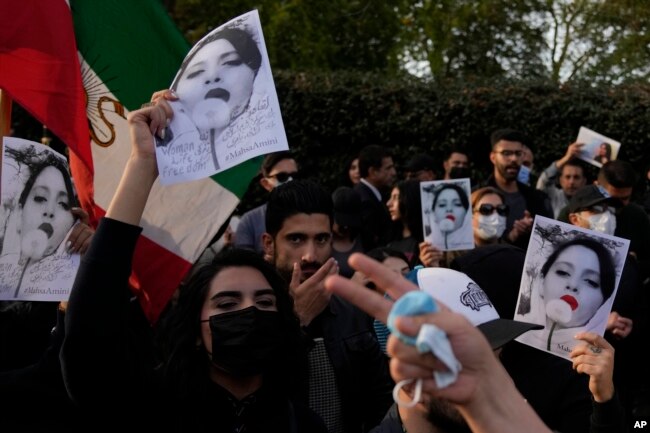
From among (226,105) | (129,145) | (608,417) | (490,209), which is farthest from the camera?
(490,209)

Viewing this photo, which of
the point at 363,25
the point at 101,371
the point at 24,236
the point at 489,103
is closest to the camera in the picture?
the point at 101,371

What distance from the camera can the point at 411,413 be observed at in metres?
2.47

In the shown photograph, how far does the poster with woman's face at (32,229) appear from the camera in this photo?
138 inches

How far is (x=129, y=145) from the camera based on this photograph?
14.7 ft

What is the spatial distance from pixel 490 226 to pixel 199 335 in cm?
366

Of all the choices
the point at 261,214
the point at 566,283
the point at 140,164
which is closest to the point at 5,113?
the point at 140,164

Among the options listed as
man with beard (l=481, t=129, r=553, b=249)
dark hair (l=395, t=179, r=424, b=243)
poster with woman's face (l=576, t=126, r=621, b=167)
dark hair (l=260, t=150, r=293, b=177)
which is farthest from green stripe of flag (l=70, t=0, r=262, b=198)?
poster with woman's face (l=576, t=126, r=621, b=167)

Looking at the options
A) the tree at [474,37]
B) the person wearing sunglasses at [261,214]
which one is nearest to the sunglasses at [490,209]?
the person wearing sunglasses at [261,214]

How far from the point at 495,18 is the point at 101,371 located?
58.8 feet

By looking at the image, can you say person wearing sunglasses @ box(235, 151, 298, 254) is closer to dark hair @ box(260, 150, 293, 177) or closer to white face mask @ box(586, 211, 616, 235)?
dark hair @ box(260, 150, 293, 177)

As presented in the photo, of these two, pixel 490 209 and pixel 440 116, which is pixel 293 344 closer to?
pixel 490 209

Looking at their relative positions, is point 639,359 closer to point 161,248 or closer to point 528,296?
point 528,296

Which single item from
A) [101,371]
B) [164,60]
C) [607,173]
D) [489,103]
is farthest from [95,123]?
[489,103]

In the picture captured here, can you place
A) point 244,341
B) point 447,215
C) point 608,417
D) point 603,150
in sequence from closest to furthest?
point 244,341 → point 608,417 → point 447,215 → point 603,150
